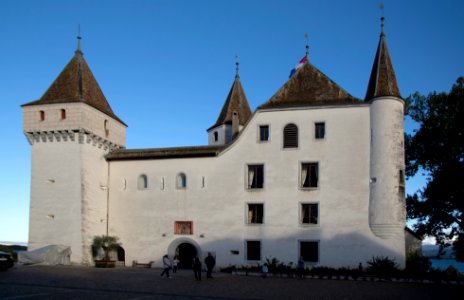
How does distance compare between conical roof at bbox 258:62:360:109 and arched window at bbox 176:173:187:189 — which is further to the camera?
arched window at bbox 176:173:187:189

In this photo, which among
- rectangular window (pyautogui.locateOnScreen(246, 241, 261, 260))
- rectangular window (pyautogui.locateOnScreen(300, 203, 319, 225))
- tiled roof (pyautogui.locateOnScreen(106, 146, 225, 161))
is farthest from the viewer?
tiled roof (pyautogui.locateOnScreen(106, 146, 225, 161))

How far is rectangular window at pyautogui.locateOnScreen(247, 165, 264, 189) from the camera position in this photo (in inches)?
1398

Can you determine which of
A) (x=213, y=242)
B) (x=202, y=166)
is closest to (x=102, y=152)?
(x=202, y=166)

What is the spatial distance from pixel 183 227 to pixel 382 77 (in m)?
16.9

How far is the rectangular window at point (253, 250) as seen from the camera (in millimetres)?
34781

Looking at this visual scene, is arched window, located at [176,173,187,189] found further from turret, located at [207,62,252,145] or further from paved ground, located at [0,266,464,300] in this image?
paved ground, located at [0,266,464,300]

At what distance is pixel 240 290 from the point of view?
862 inches

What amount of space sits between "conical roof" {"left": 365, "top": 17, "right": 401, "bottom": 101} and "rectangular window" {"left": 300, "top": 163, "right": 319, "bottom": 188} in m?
5.87

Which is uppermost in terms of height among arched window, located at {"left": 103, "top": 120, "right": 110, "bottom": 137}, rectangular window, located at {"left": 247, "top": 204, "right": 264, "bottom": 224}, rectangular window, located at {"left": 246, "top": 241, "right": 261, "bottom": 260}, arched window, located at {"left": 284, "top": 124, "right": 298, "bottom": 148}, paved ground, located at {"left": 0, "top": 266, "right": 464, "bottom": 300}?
arched window, located at {"left": 103, "top": 120, "right": 110, "bottom": 137}

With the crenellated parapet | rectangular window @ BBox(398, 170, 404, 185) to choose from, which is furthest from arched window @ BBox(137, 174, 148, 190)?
rectangular window @ BBox(398, 170, 404, 185)

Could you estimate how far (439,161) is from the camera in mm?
43094

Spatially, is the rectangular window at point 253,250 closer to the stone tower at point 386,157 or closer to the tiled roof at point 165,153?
the tiled roof at point 165,153

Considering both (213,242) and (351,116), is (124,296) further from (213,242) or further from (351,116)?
(351,116)

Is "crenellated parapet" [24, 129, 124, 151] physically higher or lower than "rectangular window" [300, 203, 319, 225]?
higher
